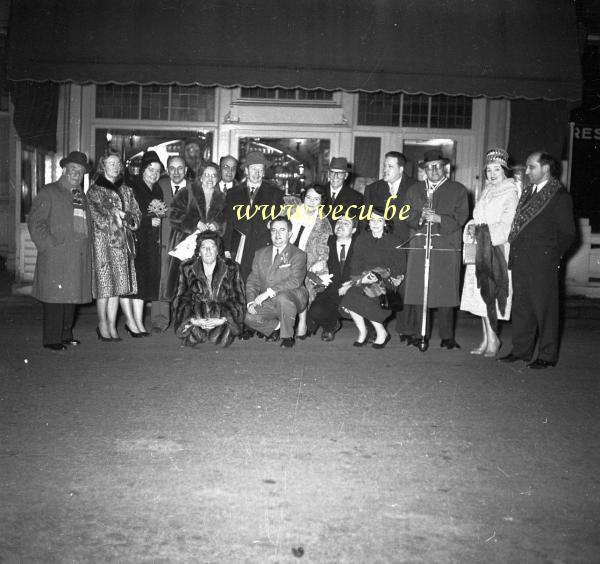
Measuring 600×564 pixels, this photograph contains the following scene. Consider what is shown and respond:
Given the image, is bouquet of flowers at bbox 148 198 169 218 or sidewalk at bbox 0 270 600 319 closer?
bouquet of flowers at bbox 148 198 169 218

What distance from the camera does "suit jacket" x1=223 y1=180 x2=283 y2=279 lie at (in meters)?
8.23

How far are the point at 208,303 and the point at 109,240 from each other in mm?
1185

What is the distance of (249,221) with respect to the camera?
8289 millimetres

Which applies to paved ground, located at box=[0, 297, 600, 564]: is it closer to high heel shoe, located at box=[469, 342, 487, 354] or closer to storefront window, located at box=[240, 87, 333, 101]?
high heel shoe, located at box=[469, 342, 487, 354]

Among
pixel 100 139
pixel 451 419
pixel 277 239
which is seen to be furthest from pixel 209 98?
pixel 451 419

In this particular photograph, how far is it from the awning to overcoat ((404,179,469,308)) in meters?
2.32

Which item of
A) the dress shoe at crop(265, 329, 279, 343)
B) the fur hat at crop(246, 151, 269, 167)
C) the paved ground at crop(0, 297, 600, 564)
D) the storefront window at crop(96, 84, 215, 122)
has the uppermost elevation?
the storefront window at crop(96, 84, 215, 122)

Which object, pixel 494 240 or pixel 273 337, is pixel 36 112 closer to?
pixel 273 337

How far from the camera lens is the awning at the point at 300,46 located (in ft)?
30.6

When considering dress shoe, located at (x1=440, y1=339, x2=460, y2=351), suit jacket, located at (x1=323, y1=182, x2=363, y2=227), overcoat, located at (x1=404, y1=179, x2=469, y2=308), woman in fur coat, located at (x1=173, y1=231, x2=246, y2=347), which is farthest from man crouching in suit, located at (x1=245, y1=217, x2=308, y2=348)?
dress shoe, located at (x1=440, y1=339, x2=460, y2=351)

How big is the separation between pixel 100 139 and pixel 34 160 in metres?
1.05

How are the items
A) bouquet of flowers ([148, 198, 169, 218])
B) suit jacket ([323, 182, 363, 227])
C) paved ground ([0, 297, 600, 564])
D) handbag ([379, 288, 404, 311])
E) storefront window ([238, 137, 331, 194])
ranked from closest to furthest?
paved ground ([0, 297, 600, 564]) < handbag ([379, 288, 404, 311]) < bouquet of flowers ([148, 198, 169, 218]) < suit jacket ([323, 182, 363, 227]) < storefront window ([238, 137, 331, 194])

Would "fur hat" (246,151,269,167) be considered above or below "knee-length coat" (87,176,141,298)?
above

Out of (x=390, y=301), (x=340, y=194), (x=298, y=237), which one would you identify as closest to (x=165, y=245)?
(x=298, y=237)
